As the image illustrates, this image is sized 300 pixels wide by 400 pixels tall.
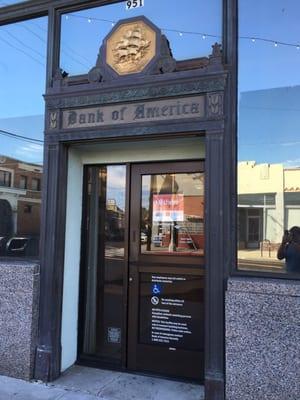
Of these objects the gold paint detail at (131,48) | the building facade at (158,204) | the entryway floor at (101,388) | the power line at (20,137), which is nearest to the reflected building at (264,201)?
A: the building facade at (158,204)

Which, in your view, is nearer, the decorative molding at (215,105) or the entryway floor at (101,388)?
the decorative molding at (215,105)

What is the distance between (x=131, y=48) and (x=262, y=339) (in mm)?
3089

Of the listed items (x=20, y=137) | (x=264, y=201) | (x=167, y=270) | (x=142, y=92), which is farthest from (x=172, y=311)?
→ (x=20, y=137)

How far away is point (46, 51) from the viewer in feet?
16.2

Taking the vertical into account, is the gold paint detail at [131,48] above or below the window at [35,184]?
above

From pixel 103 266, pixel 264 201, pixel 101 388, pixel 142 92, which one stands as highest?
pixel 142 92

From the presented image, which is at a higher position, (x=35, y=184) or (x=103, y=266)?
(x=35, y=184)

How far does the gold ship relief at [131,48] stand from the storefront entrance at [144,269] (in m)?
1.14

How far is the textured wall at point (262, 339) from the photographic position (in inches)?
140

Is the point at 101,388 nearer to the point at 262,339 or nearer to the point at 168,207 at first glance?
the point at 262,339

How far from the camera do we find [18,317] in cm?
458

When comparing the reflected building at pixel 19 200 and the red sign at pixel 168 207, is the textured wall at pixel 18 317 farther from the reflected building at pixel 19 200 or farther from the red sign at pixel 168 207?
the red sign at pixel 168 207

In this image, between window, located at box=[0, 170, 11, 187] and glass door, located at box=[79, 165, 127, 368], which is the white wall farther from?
window, located at box=[0, 170, 11, 187]

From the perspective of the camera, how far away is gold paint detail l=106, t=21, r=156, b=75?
441 cm
